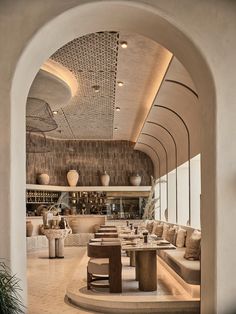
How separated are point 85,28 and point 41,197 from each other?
12.9 meters

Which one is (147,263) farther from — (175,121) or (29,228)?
(29,228)

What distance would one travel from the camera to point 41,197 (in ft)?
55.9

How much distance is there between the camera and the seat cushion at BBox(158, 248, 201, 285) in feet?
22.3

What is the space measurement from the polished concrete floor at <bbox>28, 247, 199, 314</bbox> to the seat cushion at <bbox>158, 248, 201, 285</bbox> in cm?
25

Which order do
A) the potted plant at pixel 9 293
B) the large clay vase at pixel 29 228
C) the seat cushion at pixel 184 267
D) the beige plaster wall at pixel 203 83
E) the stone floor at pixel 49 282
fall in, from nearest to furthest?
the potted plant at pixel 9 293, the beige plaster wall at pixel 203 83, the stone floor at pixel 49 282, the seat cushion at pixel 184 267, the large clay vase at pixel 29 228

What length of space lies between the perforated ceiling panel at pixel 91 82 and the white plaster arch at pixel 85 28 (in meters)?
2.17

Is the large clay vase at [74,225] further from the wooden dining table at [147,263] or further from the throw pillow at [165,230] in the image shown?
the wooden dining table at [147,263]

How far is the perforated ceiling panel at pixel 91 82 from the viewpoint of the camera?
714 cm

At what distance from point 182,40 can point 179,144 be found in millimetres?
7693

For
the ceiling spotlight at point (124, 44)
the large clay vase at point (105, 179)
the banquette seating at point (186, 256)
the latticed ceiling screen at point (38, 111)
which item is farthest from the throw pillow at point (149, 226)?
the ceiling spotlight at point (124, 44)

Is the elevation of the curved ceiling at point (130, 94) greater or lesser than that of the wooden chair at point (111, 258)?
greater

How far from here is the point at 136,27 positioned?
482 centimetres

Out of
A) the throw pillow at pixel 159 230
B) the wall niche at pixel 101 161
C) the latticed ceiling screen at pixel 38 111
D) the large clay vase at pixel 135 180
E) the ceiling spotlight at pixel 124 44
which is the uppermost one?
the ceiling spotlight at pixel 124 44

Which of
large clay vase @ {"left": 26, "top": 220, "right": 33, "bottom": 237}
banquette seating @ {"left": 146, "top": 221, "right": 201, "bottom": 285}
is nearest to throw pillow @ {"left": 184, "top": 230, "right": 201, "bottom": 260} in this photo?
banquette seating @ {"left": 146, "top": 221, "right": 201, "bottom": 285}
